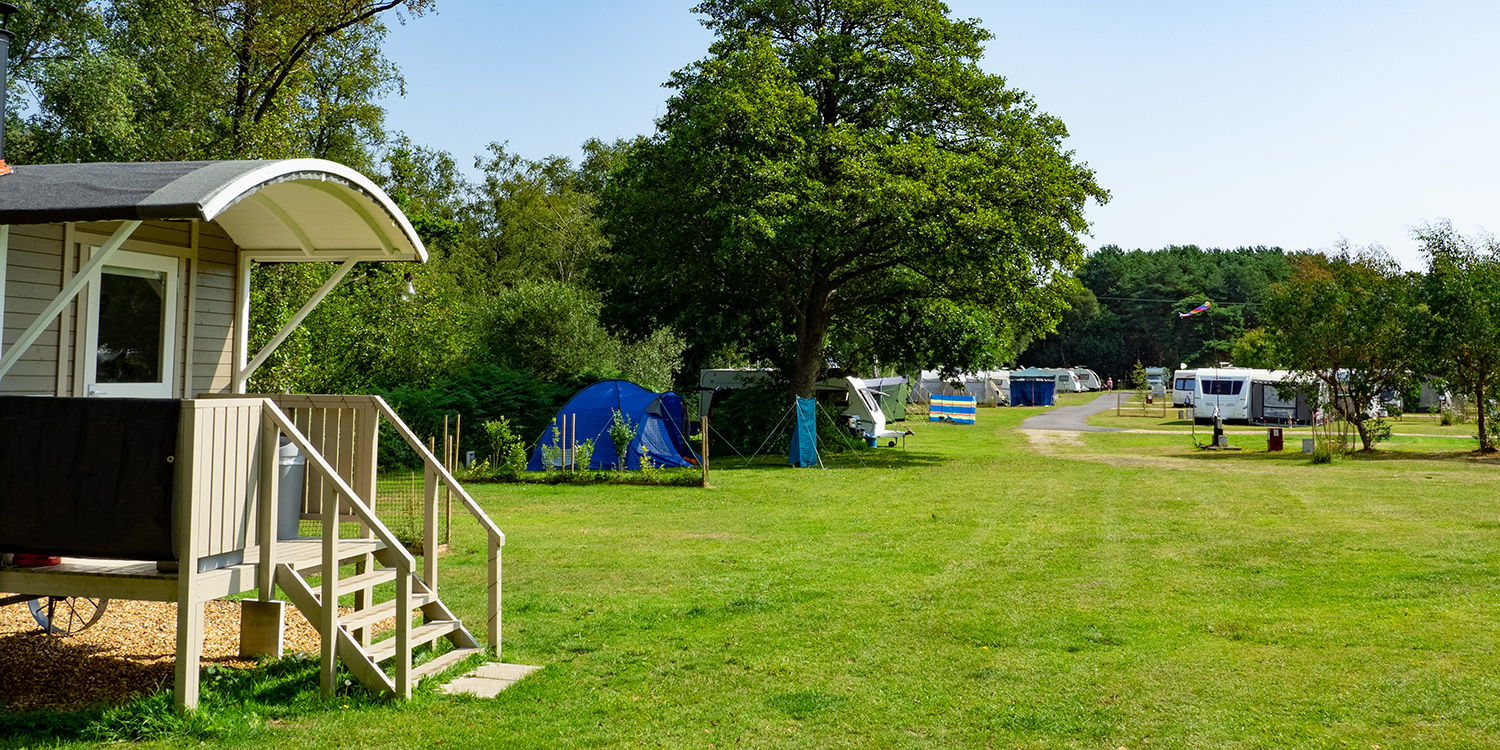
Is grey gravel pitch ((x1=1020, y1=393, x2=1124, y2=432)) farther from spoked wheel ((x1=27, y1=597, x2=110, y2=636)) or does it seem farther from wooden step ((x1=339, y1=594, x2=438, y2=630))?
spoked wheel ((x1=27, y1=597, x2=110, y2=636))

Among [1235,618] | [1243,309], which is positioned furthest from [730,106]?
[1243,309]

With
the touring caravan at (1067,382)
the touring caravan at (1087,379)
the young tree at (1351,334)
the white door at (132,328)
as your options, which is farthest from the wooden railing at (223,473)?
the touring caravan at (1087,379)

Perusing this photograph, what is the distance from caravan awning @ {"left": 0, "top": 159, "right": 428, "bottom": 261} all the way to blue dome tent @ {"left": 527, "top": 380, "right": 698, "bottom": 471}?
468 inches

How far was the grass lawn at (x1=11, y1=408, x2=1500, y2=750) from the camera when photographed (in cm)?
495

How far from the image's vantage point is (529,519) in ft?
42.4

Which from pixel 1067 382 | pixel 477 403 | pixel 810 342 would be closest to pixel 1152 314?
pixel 1067 382

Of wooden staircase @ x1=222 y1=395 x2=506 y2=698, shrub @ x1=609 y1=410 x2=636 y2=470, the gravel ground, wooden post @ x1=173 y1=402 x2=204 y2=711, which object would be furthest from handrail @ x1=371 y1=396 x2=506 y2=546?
shrub @ x1=609 y1=410 x2=636 y2=470

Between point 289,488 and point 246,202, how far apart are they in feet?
7.60

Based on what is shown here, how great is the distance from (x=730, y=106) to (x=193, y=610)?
17.3 m

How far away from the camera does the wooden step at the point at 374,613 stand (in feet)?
17.8

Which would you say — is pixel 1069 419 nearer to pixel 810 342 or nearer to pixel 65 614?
pixel 810 342

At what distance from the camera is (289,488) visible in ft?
19.2

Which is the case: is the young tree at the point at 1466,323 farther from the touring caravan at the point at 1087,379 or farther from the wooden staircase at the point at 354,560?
the touring caravan at the point at 1087,379

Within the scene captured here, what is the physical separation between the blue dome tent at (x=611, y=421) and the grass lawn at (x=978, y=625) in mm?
4812
